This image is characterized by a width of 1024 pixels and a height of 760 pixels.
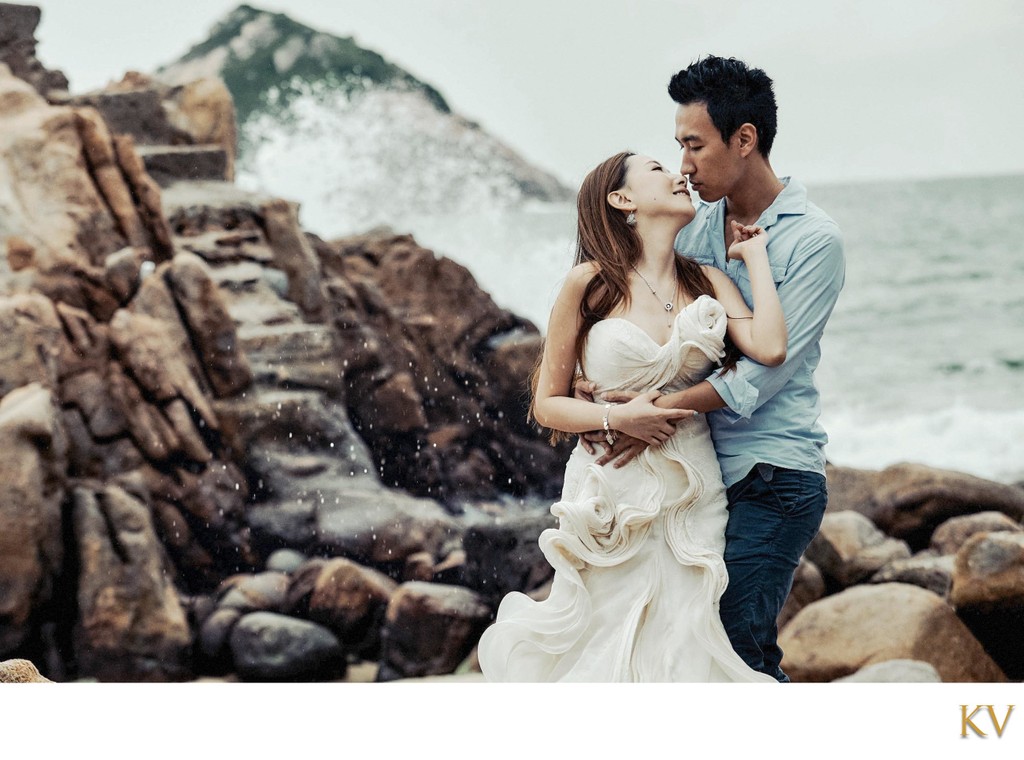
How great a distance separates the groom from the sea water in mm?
3843

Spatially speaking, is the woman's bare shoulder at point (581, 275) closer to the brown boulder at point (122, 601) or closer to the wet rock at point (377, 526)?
the brown boulder at point (122, 601)

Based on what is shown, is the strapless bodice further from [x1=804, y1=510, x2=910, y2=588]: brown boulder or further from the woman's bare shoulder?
[x1=804, y1=510, x2=910, y2=588]: brown boulder

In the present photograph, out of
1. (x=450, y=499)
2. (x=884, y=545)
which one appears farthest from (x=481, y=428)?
(x=884, y=545)

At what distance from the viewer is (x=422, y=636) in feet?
20.5

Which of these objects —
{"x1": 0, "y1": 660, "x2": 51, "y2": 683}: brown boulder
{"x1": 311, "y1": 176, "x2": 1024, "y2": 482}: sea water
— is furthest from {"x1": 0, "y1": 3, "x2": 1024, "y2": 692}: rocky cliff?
{"x1": 0, "y1": 660, "x2": 51, "y2": 683}: brown boulder

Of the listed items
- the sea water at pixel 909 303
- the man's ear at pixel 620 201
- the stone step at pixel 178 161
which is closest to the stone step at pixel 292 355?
the sea water at pixel 909 303

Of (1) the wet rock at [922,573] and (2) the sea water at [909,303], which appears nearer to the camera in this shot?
(1) the wet rock at [922,573]

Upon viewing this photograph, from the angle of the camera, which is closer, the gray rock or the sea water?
the gray rock

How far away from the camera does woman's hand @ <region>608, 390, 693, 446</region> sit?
2.55 meters

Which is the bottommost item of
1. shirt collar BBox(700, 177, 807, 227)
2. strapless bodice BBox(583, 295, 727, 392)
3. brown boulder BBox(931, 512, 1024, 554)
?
brown boulder BBox(931, 512, 1024, 554)

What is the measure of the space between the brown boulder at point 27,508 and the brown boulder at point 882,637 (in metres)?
3.70

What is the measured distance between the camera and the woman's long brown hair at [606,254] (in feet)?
8.83
